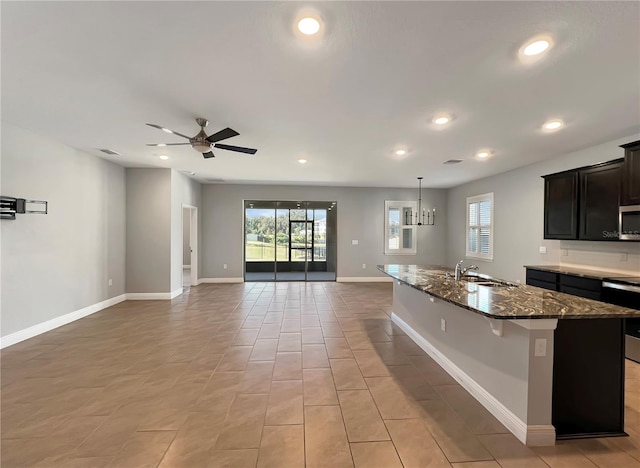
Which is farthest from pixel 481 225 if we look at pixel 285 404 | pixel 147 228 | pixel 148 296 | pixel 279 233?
pixel 148 296

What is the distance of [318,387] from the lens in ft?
8.82

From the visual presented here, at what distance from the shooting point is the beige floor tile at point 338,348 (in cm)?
338

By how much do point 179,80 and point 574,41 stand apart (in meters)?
2.88

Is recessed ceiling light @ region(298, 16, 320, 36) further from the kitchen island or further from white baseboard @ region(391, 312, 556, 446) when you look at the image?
white baseboard @ region(391, 312, 556, 446)

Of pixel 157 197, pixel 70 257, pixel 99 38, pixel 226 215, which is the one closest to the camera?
pixel 99 38

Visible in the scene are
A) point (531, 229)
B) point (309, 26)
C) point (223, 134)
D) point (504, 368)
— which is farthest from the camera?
point (531, 229)

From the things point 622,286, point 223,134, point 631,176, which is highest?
point 223,134

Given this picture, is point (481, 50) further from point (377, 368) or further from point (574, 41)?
point (377, 368)

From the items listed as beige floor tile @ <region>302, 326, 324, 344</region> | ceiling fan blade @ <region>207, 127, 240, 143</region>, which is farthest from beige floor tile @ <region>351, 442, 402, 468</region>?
ceiling fan blade @ <region>207, 127, 240, 143</region>

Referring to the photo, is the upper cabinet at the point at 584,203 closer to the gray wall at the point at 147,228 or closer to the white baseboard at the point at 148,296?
the gray wall at the point at 147,228

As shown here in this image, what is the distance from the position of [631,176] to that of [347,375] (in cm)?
399

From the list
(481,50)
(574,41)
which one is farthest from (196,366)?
(574,41)

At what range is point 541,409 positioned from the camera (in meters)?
1.97

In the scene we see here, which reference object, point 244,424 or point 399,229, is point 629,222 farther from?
point 399,229
